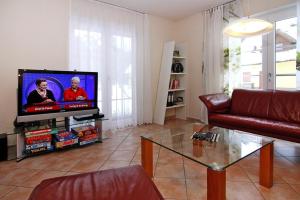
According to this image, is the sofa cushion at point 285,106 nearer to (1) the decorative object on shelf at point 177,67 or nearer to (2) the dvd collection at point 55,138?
(1) the decorative object on shelf at point 177,67

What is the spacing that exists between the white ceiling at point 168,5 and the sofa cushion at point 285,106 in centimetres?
193

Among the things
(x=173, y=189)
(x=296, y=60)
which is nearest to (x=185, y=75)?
(x=296, y=60)

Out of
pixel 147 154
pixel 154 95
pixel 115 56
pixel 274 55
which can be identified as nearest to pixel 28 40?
pixel 115 56

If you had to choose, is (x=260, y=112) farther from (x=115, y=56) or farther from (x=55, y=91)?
(x=55, y=91)

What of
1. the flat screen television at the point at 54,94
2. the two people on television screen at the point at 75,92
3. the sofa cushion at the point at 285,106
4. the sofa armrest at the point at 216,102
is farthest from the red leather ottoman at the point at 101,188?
the sofa cushion at the point at 285,106

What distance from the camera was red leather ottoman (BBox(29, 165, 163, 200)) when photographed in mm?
894

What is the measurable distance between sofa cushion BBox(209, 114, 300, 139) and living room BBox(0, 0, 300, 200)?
0.6 inches

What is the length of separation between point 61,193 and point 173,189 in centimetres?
99

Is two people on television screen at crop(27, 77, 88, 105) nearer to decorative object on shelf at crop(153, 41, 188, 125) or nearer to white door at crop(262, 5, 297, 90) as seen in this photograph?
decorative object on shelf at crop(153, 41, 188, 125)

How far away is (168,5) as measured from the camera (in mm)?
3566

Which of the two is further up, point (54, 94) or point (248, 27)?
point (248, 27)

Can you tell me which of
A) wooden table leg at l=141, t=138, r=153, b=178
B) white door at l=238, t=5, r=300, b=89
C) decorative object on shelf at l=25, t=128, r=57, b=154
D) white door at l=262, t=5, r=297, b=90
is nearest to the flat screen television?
decorative object on shelf at l=25, t=128, r=57, b=154

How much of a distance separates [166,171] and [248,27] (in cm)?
177

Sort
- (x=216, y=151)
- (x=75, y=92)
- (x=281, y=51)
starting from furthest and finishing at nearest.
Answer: (x=281, y=51) < (x=75, y=92) < (x=216, y=151)
